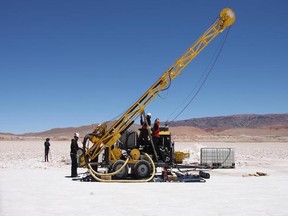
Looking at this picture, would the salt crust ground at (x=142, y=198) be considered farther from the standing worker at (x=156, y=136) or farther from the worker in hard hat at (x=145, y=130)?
the worker in hard hat at (x=145, y=130)

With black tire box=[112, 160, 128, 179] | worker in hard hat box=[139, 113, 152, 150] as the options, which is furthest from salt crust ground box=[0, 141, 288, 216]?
worker in hard hat box=[139, 113, 152, 150]

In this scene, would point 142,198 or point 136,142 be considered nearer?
point 142,198

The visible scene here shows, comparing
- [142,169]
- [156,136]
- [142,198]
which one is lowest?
[142,198]

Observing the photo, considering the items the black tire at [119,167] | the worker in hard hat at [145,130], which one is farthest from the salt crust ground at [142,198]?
the worker in hard hat at [145,130]

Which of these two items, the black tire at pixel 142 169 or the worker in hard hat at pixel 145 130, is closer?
the black tire at pixel 142 169

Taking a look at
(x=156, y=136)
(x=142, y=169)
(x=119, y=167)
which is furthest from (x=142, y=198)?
(x=156, y=136)

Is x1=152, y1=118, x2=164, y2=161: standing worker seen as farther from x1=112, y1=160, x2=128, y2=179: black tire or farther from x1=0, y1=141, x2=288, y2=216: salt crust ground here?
x1=0, y1=141, x2=288, y2=216: salt crust ground

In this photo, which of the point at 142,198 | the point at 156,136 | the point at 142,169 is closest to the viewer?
the point at 142,198

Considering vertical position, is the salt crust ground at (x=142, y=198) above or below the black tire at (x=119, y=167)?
below

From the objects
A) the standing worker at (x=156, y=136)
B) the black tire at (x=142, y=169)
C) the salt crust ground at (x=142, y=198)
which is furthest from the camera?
the standing worker at (x=156, y=136)

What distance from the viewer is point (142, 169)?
15984mm

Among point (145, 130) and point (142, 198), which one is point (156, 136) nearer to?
point (145, 130)

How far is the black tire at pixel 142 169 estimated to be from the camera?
52.1 ft

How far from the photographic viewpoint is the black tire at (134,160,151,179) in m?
15.9
